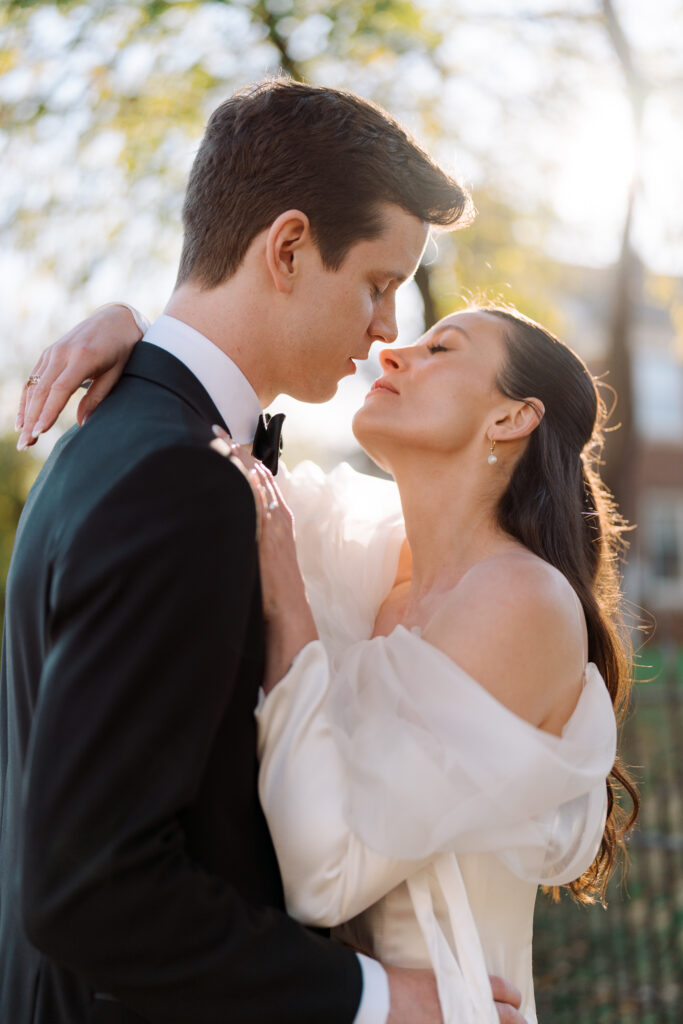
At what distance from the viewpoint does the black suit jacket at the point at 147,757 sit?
150 cm

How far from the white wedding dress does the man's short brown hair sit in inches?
35.9

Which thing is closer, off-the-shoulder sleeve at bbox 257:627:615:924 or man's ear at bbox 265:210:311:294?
off-the-shoulder sleeve at bbox 257:627:615:924

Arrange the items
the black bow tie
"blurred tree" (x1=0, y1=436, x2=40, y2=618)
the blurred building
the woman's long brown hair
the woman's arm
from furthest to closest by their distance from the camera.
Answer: the blurred building
"blurred tree" (x1=0, y1=436, x2=40, y2=618)
the woman's long brown hair
the black bow tie
the woman's arm

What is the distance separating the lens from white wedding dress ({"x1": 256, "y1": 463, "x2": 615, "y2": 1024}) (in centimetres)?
186

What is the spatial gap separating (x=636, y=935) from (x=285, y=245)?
527cm

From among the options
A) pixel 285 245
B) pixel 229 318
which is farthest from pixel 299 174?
pixel 229 318

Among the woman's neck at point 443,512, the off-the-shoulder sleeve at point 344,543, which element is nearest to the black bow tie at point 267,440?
the off-the-shoulder sleeve at point 344,543

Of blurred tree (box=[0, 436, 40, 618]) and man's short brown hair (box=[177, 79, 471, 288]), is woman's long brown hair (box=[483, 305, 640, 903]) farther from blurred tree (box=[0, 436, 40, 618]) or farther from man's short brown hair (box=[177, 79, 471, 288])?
blurred tree (box=[0, 436, 40, 618])

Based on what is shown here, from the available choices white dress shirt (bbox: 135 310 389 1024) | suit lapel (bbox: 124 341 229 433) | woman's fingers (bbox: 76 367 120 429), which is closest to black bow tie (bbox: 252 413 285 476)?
white dress shirt (bbox: 135 310 389 1024)

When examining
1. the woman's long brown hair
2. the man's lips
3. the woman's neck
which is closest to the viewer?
the woman's long brown hair

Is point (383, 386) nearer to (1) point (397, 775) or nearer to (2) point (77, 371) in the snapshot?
(2) point (77, 371)

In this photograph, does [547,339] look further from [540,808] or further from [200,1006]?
[200,1006]

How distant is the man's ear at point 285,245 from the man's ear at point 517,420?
2.79ft

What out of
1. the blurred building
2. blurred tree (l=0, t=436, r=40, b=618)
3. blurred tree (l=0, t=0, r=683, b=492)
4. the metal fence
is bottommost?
the blurred building
